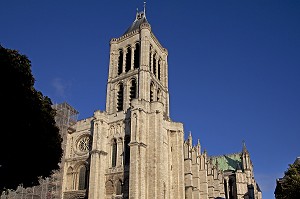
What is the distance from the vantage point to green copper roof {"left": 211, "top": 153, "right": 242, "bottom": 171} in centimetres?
6516

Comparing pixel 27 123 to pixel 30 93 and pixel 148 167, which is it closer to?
pixel 30 93

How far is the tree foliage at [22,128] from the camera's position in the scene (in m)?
16.2

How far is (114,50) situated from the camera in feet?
153

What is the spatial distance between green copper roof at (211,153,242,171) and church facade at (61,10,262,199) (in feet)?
54.7

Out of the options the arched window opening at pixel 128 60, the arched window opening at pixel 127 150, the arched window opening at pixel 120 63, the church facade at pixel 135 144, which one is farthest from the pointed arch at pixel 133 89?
the arched window opening at pixel 127 150

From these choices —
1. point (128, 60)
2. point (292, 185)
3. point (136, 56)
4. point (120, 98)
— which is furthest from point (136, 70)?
point (292, 185)

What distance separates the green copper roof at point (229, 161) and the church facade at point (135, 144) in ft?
54.7

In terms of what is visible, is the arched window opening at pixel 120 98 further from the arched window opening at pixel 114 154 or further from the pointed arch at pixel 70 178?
the pointed arch at pixel 70 178

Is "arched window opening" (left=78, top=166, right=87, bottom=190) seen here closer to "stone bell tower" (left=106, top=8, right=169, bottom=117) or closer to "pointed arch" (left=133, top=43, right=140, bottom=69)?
"stone bell tower" (left=106, top=8, right=169, bottom=117)

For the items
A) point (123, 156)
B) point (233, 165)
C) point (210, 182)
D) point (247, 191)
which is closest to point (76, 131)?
point (123, 156)

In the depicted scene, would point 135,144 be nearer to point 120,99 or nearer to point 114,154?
point 114,154

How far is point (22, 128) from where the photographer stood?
17156mm

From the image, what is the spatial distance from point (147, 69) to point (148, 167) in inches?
529

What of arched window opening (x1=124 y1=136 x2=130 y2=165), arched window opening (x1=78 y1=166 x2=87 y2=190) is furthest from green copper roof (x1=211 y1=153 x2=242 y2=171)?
arched window opening (x1=78 y1=166 x2=87 y2=190)
